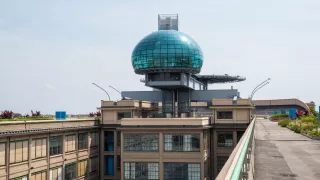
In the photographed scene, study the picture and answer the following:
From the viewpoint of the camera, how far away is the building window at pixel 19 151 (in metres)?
39.8

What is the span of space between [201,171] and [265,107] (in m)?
130

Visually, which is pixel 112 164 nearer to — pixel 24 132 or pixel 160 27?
pixel 24 132

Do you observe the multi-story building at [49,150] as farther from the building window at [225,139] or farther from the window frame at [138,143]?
the building window at [225,139]

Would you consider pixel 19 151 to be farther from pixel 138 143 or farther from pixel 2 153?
pixel 138 143

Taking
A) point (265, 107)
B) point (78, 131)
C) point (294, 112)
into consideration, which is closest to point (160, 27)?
point (294, 112)

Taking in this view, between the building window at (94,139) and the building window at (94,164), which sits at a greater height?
the building window at (94,139)

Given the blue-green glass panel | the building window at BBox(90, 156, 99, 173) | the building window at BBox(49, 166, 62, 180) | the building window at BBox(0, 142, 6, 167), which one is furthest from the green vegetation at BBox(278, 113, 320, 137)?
the building window at BBox(0, 142, 6, 167)

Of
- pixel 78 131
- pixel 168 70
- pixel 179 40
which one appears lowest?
pixel 78 131

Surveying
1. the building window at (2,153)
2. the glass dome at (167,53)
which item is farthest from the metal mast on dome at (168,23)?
the building window at (2,153)

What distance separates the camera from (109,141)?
6338 cm

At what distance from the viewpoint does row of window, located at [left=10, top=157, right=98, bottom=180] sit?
147 ft

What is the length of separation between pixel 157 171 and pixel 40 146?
50.8 feet

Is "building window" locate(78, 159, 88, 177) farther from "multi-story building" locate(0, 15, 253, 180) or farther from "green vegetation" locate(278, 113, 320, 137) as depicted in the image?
"green vegetation" locate(278, 113, 320, 137)

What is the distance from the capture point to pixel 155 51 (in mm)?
77438
